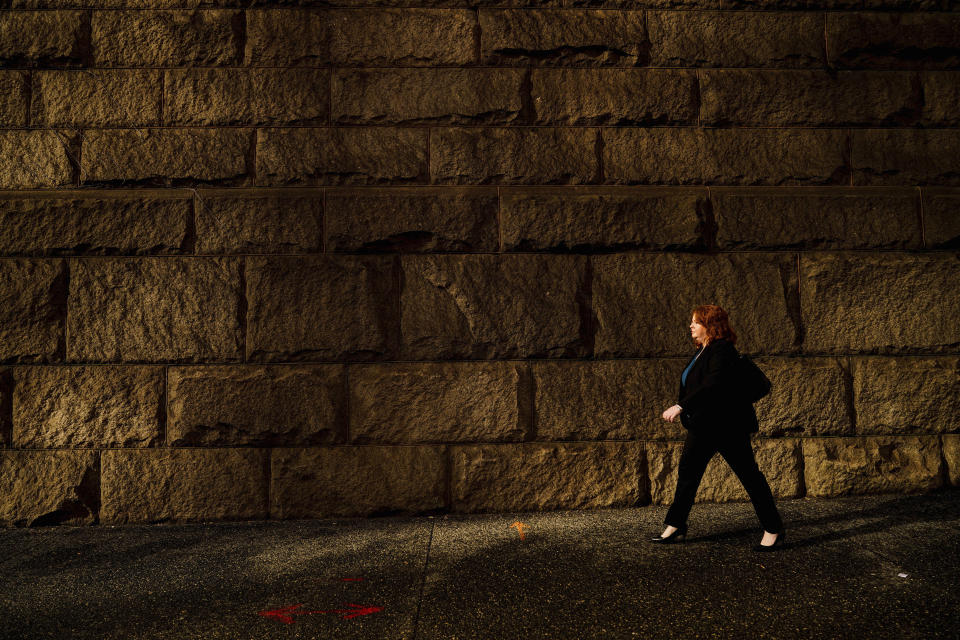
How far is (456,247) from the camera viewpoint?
4.71m

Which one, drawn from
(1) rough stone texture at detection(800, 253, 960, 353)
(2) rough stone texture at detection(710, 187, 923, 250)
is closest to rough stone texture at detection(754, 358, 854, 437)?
(1) rough stone texture at detection(800, 253, 960, 353)

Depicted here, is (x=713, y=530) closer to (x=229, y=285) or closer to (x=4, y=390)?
(x=229, y=285)

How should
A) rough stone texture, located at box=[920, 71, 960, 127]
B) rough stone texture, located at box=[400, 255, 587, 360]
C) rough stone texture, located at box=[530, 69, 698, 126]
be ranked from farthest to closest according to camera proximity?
rough stone texture, located at box=[920, 71, 960, 127] < rough stone texture, located at box=[530, 69, 698, 126] < rough stone texture, located at box=[400, 255, 587, 360]

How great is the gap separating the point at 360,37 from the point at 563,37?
1669 millimetres

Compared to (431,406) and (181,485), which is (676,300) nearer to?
(431,406)

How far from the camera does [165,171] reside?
470 centimetres

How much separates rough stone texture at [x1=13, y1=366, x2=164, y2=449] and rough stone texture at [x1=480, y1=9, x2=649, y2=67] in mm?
3837

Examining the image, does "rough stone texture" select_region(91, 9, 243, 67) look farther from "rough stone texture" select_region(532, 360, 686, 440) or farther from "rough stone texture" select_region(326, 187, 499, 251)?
"rough stone texture" select_region(532, 360, 686, 440)

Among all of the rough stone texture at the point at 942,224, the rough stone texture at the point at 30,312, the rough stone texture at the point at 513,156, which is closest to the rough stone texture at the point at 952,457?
the rough stone texture at the point at 942,224

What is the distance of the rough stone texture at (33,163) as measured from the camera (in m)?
4.70

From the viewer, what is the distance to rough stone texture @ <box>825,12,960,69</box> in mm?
4945

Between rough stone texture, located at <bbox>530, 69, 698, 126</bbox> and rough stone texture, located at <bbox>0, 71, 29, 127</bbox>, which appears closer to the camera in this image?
rough stone texture, located at <bbox>0, 71, 29, 127</bbox>

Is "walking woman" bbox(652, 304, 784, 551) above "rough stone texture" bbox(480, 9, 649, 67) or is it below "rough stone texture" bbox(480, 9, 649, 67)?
below

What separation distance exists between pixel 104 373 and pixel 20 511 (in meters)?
1.16
